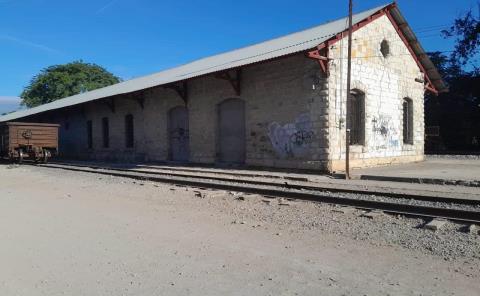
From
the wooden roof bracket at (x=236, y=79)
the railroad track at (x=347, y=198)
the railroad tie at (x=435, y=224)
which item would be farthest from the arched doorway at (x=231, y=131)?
the railroad tie at (x=435, y=224)

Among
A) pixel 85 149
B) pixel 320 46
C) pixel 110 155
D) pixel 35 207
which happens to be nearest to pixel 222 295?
pixel 35 207

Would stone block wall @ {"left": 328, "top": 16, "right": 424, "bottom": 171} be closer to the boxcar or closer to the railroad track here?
the railroad track

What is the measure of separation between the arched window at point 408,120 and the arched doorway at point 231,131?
7092 millimetres

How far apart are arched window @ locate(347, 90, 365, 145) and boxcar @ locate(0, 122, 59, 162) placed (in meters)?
15.9

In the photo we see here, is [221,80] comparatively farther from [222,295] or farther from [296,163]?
[222,295]

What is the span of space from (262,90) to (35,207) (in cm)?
916

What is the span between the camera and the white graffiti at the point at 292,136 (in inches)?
554

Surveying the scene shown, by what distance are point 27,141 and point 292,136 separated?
48.2ft

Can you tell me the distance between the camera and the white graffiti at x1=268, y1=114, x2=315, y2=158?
554 inches

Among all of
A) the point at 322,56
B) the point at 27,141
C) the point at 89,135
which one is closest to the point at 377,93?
the point at 322,56

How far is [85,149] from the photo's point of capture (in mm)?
28688

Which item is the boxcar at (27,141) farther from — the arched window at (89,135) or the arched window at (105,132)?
the arched window at (89,135)

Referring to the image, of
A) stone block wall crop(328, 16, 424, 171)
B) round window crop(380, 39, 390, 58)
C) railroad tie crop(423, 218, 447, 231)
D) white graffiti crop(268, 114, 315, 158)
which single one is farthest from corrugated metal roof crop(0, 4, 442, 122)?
railroad tie crop(423, 218, 447, 231)

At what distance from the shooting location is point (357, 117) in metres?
15.4
